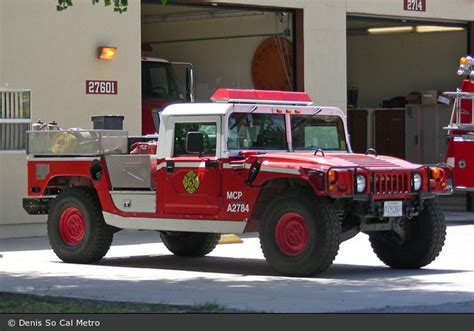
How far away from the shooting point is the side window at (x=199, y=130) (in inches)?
565

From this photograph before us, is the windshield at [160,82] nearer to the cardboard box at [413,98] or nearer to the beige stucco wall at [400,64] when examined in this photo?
the cardboard box at [413,98]

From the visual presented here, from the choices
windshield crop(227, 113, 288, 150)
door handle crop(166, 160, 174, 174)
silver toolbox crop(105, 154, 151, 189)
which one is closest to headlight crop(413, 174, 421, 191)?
windshield crop(227, 113, 288, 150)

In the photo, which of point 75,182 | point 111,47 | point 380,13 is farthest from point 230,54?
point 75,182

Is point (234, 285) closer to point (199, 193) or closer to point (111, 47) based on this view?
point (199, 193)

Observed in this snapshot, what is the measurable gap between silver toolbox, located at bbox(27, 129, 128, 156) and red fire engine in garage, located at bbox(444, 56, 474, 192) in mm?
7979

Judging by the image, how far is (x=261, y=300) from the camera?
11.1 m

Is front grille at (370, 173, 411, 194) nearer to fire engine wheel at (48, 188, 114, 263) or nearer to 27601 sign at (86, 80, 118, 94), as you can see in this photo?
fire engine wheel at (48, 188, 114, 263)

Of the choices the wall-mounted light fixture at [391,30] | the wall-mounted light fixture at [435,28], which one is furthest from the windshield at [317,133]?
the wall-mounted light fixture at [391,30]

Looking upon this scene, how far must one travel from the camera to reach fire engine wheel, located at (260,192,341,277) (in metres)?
13.0

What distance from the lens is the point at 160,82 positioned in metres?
23.9

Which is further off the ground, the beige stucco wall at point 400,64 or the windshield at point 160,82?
the beige stucco wall at point 400,64

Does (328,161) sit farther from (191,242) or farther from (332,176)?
(191,242)

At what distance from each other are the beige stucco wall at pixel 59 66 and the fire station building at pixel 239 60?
0.06 feet

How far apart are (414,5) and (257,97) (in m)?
11.1
